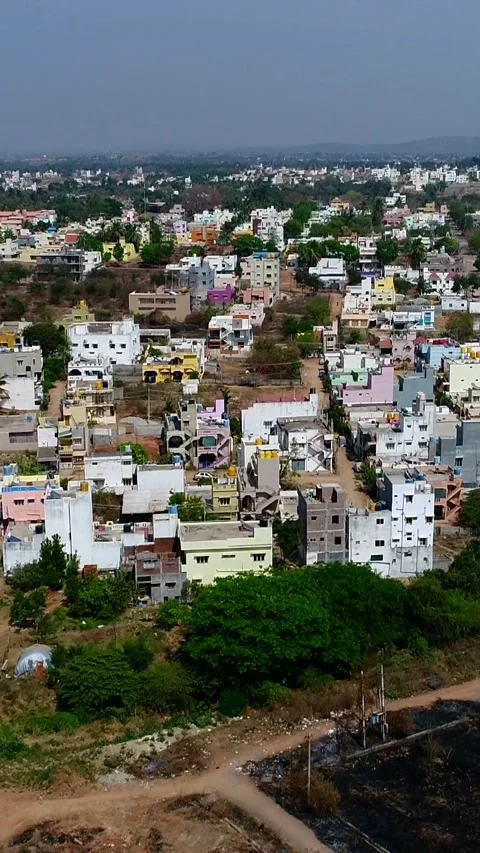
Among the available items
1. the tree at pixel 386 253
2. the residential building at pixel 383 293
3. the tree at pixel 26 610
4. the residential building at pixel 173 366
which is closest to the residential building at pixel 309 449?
the residential building at pixel 173 366

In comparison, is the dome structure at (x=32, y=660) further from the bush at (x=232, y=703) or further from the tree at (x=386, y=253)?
the tree at (x=386, y=253)

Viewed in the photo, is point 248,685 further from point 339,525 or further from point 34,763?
point 339,525

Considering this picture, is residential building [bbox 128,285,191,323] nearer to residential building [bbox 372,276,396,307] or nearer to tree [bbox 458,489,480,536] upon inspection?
residential building [bbox 372,276,396,307]

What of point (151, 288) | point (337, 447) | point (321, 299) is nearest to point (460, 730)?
point (337, 447)

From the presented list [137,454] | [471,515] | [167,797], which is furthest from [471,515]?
[167,797]

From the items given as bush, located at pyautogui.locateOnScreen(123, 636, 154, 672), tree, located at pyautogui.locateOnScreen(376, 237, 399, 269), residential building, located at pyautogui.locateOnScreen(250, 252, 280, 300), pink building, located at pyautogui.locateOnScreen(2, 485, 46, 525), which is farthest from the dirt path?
tree, located at pyautogui.locateOnScreen(376, 237, 399, 269)

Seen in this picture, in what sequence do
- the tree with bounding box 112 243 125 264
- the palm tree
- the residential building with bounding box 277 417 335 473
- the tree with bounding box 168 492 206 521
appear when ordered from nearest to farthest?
1. the tree with bounding box 168 492 206 521
2. the residential building with bounding box 277 417 335 473
3. the palm tree
4. the tree with bounding box 112 243 125 264

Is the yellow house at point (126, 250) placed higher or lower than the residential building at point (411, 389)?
higher
